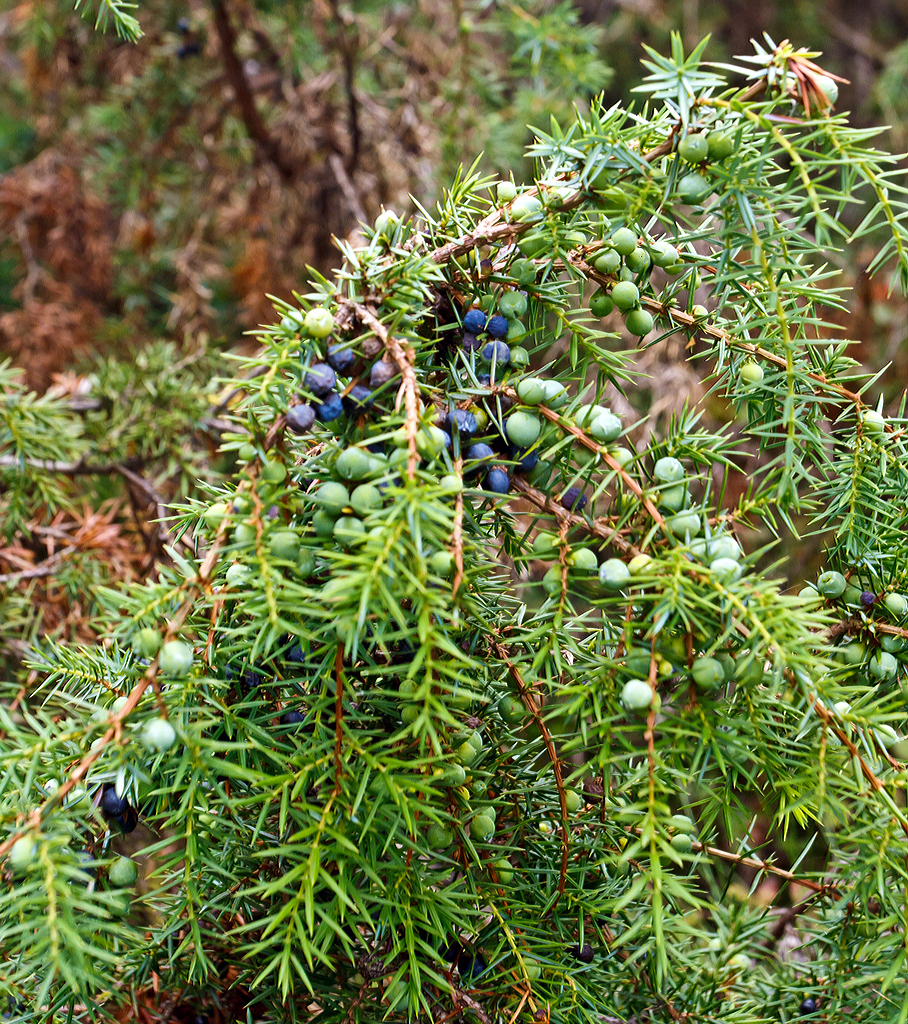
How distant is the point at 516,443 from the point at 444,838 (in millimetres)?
320

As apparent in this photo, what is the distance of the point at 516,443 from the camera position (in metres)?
0.66

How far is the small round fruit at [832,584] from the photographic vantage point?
2.47 ft

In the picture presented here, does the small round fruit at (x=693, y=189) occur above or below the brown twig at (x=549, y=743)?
above

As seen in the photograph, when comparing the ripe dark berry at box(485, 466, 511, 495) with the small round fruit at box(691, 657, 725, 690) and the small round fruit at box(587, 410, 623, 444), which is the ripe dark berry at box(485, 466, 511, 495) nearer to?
the small round fruit at box(587, 410, 623, 444)

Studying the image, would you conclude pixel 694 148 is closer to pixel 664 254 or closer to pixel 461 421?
pixel 664 254

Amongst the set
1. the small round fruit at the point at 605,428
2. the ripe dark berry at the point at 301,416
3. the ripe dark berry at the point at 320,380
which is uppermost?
the ripe dark berry at the point at 320,380

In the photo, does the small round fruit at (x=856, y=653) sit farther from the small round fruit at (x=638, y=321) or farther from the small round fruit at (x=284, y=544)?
the small round fruit at (x=284, y=544)

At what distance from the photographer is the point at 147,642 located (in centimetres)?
59

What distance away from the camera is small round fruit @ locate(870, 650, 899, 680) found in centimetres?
73

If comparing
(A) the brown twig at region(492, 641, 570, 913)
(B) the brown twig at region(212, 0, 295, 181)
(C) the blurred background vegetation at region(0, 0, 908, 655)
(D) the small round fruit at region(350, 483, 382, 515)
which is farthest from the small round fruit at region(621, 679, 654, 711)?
(B) the brown twig at region(212, 0, 295, 181)

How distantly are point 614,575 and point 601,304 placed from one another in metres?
0.25

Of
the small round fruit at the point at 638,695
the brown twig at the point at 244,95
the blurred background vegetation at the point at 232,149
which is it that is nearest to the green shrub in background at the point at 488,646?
the small round fruit at the point at 638,695

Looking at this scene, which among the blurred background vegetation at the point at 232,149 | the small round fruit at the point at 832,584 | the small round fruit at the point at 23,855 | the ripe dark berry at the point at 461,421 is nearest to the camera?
the small round fruit at the point at 23,855

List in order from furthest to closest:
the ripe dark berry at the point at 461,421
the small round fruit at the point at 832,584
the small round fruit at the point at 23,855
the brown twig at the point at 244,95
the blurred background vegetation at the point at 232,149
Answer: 1. the blurred background vegetation at the point at 232,149
2. the brown twig at the point at 244,95
3. the small round fruit at the point at 832,584
4. the ripe dark berry at the point at 461,421
5. the small round fruit at the point at 23,855
